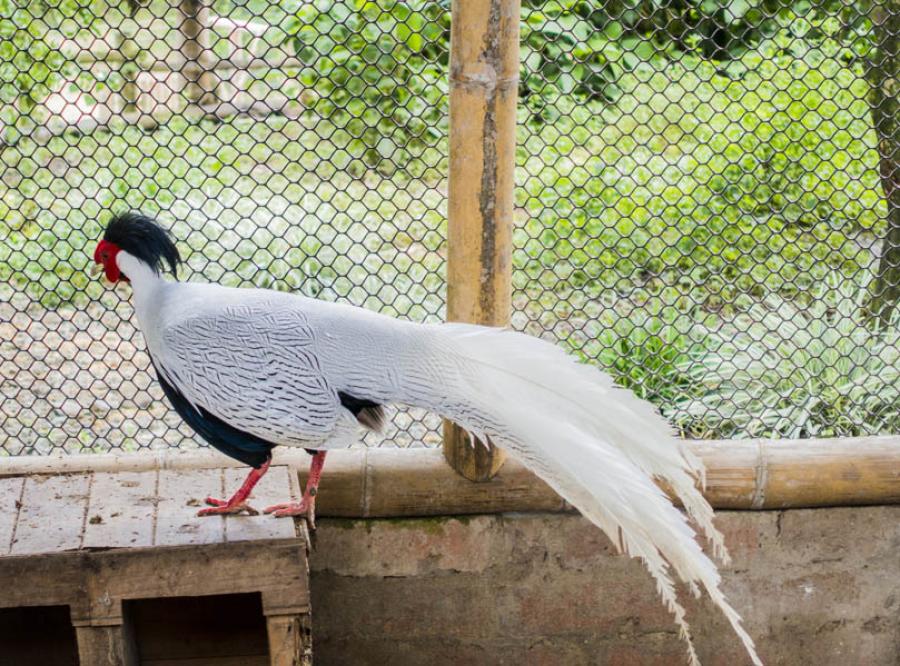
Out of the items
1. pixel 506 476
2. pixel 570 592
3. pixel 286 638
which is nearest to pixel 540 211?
pixel 506 476

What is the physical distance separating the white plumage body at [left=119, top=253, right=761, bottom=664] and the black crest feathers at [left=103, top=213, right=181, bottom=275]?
96 millimetres

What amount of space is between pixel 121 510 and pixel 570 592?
1.09 m

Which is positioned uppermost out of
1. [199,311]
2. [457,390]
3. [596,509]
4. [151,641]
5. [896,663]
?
[199,311]

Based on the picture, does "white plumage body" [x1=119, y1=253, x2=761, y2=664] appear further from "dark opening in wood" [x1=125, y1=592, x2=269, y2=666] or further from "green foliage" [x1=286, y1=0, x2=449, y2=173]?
"green foliage" [x1=286, y1=0, x2=449, y2=173]

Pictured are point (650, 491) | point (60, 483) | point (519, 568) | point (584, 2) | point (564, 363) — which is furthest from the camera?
point (584, 2)

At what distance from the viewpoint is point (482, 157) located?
8.36ft

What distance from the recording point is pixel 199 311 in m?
2.22

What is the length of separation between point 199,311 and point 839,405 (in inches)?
68.8

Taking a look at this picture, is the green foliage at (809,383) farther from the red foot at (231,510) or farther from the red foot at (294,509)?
the red foot at (231,510)

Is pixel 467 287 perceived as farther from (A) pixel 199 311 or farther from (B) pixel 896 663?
(B) pixel 896 663

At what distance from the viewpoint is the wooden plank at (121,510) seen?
2.31 metres

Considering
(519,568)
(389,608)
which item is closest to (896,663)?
(519,568)

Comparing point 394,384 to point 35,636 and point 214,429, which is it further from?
point 35,636

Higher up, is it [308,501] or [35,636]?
[308,501]
